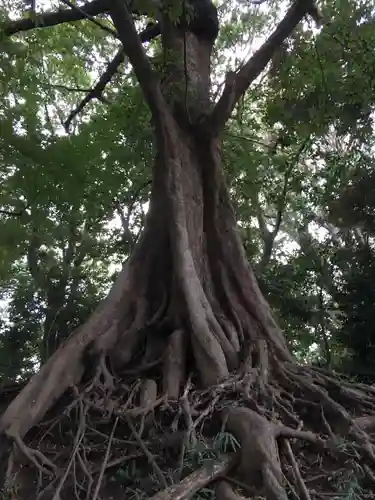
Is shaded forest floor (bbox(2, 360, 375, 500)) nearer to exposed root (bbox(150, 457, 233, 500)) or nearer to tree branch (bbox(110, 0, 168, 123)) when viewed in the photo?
exposed root (bbox(150, 457, 233, 500))

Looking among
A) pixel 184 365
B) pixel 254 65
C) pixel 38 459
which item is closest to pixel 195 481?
pixel 38 459

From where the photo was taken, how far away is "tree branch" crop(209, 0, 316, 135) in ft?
15.2

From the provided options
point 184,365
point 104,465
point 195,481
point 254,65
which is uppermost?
point 254,65

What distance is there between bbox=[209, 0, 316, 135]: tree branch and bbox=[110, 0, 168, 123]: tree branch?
0.46m

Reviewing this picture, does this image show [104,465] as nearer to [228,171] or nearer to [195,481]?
[195,481]

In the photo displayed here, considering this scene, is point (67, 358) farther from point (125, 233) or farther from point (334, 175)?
point (125, 233)

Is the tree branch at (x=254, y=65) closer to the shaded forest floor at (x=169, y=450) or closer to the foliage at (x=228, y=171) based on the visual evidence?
the foliage at (x=228, y=171)

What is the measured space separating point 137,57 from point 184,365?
88.9 inches

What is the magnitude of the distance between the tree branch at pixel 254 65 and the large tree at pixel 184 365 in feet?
0.04

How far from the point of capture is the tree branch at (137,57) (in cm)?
376

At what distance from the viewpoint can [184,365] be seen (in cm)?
345

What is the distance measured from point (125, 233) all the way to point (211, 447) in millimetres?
7292

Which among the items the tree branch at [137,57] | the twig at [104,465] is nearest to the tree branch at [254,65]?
the tree branch at [137,57]

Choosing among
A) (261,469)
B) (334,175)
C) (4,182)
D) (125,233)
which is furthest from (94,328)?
(125,233)
